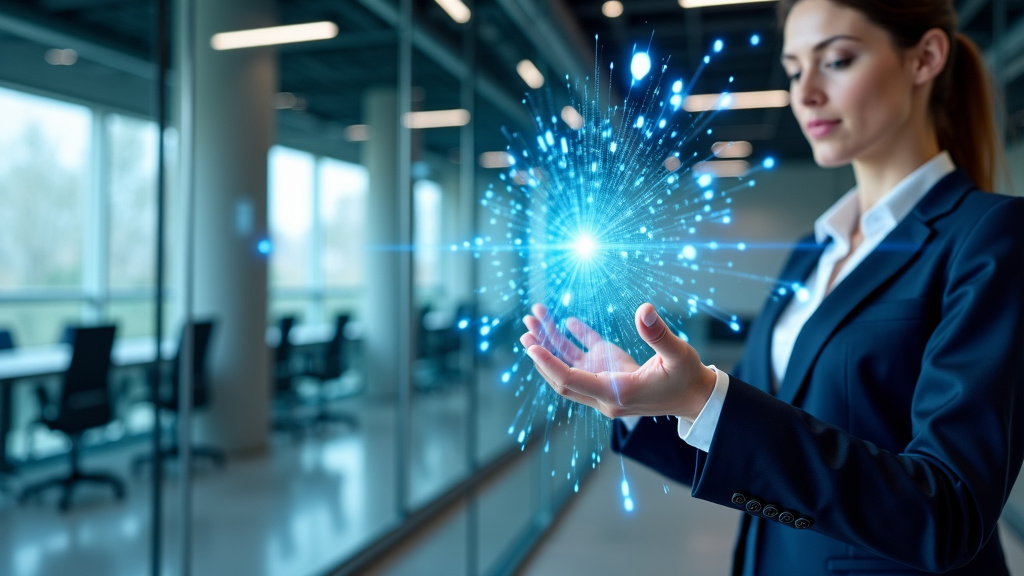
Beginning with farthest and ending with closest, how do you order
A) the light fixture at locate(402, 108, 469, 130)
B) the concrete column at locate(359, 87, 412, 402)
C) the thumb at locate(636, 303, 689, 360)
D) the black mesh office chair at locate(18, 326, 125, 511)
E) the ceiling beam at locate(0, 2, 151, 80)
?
1. the light fixture at locate(402, 108, 469, 130)
2. the concrete column at locate(359, 87, 412, 402)
3. the ceiling beam at locate(0, 2, 151, 80)
4. the black mesh office chair at locate(18, 326, 125, 511)
5. the thumb at locate(636, 303, 689, 360)

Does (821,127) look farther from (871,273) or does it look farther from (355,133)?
(355,133)

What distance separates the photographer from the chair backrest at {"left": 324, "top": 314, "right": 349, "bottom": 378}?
23.6 ft

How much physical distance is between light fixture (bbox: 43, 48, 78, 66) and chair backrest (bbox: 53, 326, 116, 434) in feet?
11.9

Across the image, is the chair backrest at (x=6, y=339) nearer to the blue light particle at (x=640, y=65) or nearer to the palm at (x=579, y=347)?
the palm at (x=579, y=347)

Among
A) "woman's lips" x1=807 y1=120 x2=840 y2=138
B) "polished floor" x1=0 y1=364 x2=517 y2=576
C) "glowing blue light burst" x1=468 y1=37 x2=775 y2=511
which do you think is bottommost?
"polished floor" x1=0 y1=364 x2=517 y2=576

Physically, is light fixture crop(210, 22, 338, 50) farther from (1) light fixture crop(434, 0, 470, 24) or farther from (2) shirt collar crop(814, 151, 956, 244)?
(2) shirt collar crop(814, 151, 956, 244)

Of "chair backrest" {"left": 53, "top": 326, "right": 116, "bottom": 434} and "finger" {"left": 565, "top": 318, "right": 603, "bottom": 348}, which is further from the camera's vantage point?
"chair backrest" {"left": 53, "top": 326, "right": 116, "bottom": 434}

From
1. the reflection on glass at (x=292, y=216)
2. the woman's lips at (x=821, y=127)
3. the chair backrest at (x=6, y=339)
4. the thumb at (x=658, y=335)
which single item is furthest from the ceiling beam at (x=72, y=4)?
the thumb at (x=658, y=335)

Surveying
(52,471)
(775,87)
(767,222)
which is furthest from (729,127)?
(52,471)

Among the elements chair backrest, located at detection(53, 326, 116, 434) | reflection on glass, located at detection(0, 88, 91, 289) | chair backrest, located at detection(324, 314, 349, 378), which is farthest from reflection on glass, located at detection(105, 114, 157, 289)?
chair backrest, located at detection(53, 326, 116, 434)

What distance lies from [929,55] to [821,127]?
0.64ft

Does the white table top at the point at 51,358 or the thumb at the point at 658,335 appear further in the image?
the white table top at the point at 51,358

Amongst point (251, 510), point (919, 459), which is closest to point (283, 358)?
point (251, 510)

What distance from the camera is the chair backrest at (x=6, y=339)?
19.4 ft
